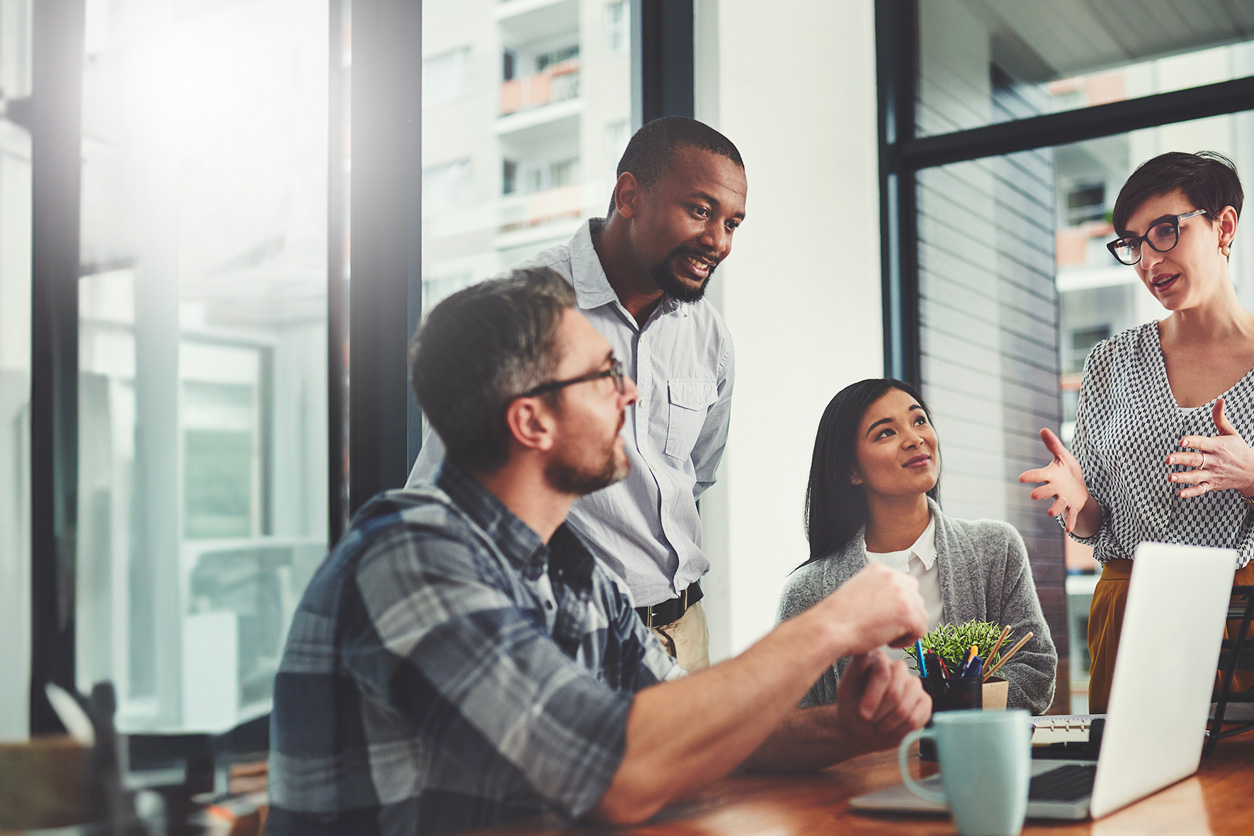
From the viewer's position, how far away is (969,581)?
2209mm

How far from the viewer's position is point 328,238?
6.41 feet

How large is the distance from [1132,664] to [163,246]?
52.7 inches

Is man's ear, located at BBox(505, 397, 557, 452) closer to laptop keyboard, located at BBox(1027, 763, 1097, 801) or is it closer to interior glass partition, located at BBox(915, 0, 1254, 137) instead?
laptop keyboard, located at BBox(1027, 763, 1097, 801)

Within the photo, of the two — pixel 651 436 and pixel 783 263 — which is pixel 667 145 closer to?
pixel 651 436

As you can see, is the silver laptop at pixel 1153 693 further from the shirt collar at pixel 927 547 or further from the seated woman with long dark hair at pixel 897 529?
the shirt collar at pixel 927 547

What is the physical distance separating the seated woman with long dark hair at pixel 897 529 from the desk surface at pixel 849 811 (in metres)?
0.77

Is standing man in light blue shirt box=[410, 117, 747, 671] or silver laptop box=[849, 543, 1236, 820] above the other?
standing man in light blue shirt box=[410, 117, 747, 671]

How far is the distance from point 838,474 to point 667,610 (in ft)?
1.53

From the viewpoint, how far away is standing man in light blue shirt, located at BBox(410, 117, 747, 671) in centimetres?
212

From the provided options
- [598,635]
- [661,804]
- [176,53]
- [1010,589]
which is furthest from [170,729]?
[1010,589]

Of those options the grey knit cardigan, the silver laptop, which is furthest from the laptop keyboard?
Result: the grey knit cardigan

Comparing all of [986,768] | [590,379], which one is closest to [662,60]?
[590,379]

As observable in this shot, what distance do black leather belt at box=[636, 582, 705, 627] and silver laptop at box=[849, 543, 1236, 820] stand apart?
0.98 m

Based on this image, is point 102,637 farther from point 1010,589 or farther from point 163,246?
point 1010,589
